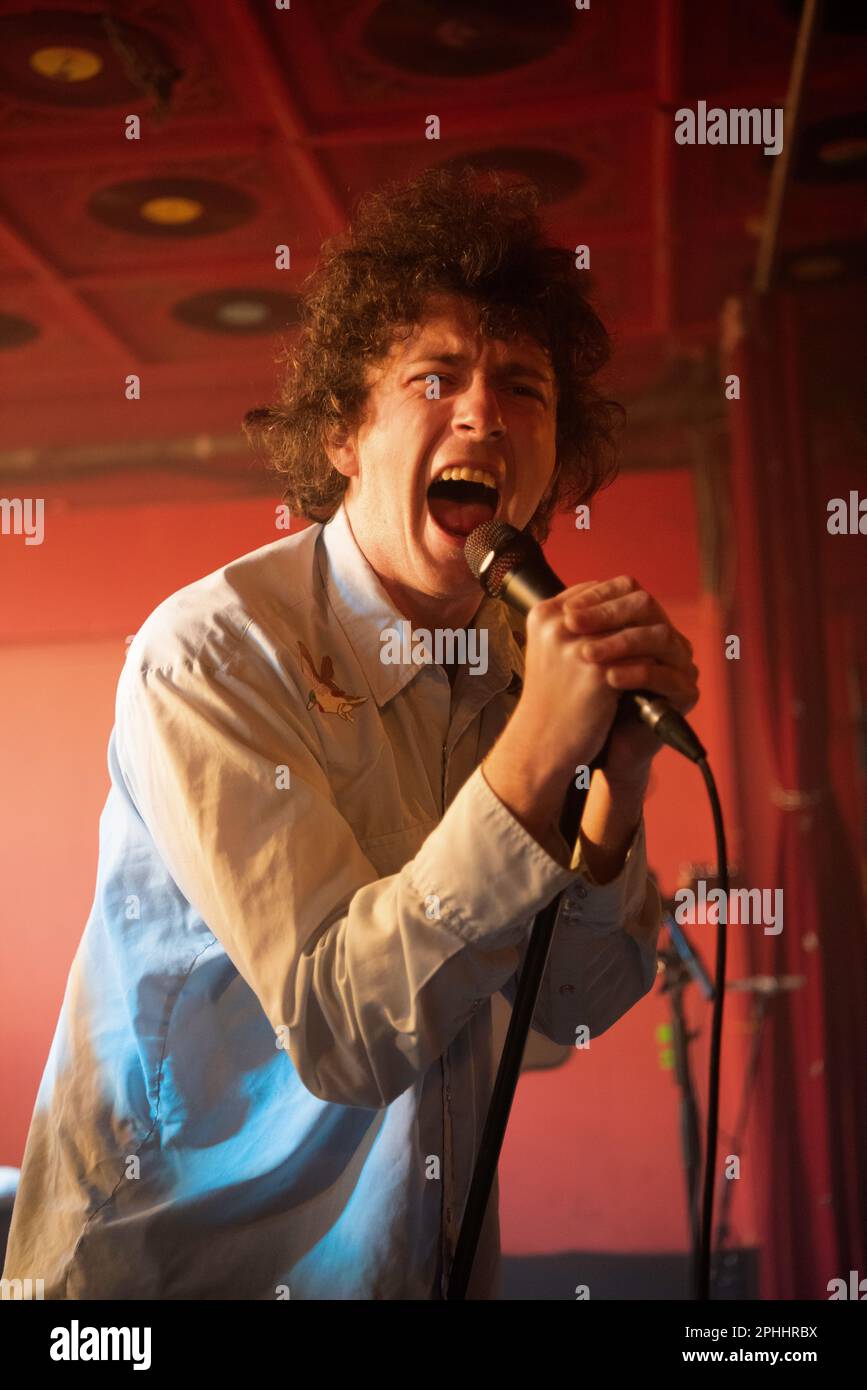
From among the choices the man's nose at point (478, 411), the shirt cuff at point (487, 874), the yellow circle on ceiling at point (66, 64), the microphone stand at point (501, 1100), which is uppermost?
the yellow circle on ceiling at point (66, 64)

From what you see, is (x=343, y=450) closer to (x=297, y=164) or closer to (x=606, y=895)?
(x=606, y=895)

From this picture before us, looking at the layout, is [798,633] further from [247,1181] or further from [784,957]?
[247,1181]

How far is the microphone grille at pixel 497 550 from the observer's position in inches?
36.9

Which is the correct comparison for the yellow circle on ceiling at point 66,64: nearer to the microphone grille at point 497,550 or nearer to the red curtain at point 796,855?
the red curtain at point 796,855

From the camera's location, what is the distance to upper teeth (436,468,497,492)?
45.7 inches

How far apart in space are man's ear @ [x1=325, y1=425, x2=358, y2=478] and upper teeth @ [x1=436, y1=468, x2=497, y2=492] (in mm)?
172

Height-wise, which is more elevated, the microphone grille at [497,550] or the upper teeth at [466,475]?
the upper teeth at [466,475]

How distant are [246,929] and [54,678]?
340 centimetres

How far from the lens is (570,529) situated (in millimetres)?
4031

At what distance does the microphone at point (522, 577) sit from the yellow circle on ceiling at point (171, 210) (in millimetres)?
2821

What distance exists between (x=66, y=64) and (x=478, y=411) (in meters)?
2.28

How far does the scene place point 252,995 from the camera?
1050 mm

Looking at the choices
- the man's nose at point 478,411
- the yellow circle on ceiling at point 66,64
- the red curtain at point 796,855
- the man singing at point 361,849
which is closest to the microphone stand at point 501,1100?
the man singing at point 361,849
